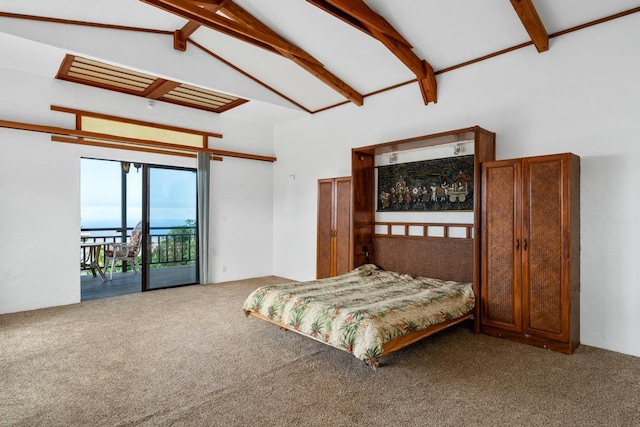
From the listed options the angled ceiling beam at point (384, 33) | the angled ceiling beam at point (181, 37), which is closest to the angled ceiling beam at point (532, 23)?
the angled ceiling beam at point (384, 33)

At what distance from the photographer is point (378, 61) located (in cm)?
466

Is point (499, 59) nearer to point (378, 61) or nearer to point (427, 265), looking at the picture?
point (378, 61)

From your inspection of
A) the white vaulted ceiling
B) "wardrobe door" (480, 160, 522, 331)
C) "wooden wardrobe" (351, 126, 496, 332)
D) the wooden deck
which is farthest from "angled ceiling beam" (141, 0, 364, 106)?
the wooden deck

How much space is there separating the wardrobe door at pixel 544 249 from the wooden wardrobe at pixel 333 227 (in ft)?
7.84

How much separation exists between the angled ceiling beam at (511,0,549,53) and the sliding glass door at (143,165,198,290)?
514cm

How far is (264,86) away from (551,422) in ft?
17.5

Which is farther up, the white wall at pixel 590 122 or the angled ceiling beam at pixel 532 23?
the angled ceiling beam at pixel 532 23

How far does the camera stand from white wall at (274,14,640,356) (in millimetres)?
3260

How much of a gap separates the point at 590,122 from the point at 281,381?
3.65 metres

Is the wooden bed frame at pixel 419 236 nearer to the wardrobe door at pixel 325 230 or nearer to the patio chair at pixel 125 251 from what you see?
the wardrobe door at pixel 325 230

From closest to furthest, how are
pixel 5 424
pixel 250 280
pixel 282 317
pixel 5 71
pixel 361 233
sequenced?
pixel 5 424, pixel 282 317, pixel 5 71, pixel 361 233, pixel 250 280

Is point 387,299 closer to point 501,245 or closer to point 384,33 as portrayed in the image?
point 501,245

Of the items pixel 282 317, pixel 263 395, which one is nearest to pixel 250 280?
pixel 282 317

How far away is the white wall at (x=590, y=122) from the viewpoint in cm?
326
